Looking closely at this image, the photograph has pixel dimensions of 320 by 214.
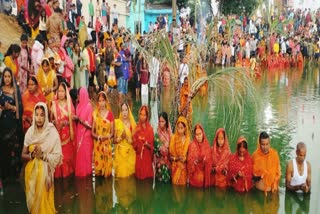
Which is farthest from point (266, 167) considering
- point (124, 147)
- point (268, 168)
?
point (124, 147)

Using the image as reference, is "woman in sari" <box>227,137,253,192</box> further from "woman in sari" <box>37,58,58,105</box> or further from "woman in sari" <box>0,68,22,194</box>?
"woman in sari" <box>37,58,58,105</box>

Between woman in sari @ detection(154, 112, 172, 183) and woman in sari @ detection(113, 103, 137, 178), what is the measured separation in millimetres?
358

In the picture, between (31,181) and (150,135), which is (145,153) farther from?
(31,181)

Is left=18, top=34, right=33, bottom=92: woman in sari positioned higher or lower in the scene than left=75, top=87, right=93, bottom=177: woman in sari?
higher

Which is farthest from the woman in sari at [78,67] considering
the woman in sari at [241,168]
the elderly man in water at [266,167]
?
the elderly man in water at [266,167]

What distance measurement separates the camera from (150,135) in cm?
697

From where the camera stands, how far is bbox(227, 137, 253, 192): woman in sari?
258 inches

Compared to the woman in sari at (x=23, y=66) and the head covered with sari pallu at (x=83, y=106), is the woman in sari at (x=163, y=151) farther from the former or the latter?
the woman in sari at (x=23, y=66)

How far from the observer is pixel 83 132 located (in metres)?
6.98

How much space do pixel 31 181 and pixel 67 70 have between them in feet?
16.7

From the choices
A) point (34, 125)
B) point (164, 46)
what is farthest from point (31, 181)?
point (164, 46)

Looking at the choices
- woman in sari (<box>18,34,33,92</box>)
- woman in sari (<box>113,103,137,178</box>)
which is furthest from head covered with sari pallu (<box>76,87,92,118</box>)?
woman in sari (<box>18,34,33,92</box>)

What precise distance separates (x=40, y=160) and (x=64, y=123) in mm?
1625

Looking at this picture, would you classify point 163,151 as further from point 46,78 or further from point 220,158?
point 46,78
